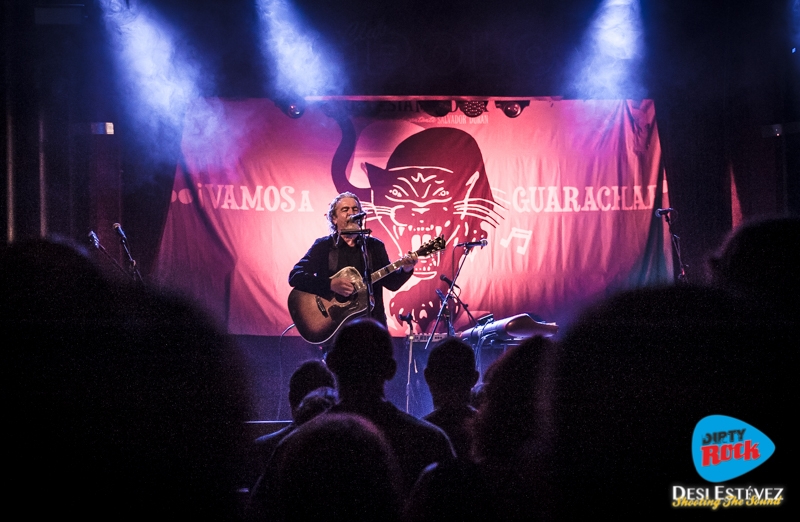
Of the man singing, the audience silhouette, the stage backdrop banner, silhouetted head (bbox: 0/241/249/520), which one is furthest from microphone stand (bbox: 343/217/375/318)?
silhouetted head (bbox: 0/241/249/520)

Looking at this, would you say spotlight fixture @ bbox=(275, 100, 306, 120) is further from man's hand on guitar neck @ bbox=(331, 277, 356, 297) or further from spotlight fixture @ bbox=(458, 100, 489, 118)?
man's hand on guitar neck @ bbox=(331, 277, 356, 297)

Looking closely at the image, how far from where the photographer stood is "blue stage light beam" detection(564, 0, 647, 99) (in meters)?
5.93

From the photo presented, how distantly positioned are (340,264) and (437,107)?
2.09m

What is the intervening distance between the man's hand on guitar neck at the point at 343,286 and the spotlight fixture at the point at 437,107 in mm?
2163

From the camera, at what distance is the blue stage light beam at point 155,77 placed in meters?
5.73

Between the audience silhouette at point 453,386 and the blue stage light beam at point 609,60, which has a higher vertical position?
A: the blue stage light beam at point 609,60

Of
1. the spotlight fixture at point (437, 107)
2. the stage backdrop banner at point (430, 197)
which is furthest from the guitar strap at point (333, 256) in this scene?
the spotlight fixture at point (437, 107)

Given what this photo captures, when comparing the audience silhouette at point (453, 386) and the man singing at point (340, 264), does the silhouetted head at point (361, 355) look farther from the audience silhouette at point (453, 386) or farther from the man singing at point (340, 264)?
the man singing at point (340, 264)

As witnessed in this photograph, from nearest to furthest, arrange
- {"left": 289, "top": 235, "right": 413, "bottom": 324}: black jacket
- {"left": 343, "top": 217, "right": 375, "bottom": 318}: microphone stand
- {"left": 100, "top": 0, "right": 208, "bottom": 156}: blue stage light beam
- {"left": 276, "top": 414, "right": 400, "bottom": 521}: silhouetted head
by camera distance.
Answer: {"left": 276, "top": 414, "right": 400, "bottom": 521}: silhouetted head
{"left": 343, "top": 217, "right": 375, "bottom": 318}: microphone stand
{"left": 289, "top": 235, "right": 413, "bottom": 324}: black jacket
{"left": 100, "top": 0, "right": 208, "bottom": 156}: blue stage light beam

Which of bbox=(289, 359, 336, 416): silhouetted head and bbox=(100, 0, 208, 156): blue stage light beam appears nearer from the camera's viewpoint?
bbox=(289, 359, 336, 416): silhouetted head

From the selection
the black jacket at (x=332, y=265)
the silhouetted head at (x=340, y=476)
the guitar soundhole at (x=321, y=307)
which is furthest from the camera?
the guitar soundhole at (x=321, y=307)

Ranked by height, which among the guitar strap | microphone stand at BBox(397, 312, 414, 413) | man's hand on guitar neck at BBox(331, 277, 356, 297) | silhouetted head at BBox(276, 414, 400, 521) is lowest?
microphone stand at BBox(397, 312, 414, 413)

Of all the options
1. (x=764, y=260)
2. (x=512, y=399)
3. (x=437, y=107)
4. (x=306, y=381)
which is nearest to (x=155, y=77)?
(x=437, y=107)

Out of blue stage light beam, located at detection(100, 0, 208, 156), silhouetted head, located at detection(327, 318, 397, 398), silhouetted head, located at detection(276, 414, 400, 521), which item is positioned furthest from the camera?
blue stage light beam, located at detection(100, 0, 208, 156)
